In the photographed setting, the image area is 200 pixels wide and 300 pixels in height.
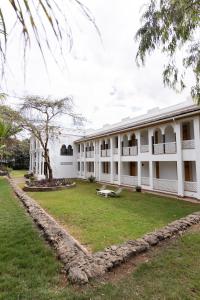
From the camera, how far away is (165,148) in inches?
614

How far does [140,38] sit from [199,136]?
783cm

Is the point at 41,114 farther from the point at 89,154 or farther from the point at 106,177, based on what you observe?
the point at 106,177

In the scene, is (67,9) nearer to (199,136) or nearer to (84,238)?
(84,238)

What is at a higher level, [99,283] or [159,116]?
[159,116]

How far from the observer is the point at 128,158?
19453mm

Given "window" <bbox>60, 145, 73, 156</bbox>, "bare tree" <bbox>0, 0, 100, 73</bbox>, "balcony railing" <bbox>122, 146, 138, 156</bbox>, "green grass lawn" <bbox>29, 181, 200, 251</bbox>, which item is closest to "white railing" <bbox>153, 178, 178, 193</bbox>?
"green grass lawn" <bbox>29, 181, 200, 251</bbox>

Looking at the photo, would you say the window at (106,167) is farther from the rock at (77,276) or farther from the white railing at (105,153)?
the rock at (77,276)

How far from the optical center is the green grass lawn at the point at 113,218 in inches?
261

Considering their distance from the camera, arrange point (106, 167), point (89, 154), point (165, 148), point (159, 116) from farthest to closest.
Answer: point (89, 154)
point (106, 167)
point (159, 116)
point (165, 148)

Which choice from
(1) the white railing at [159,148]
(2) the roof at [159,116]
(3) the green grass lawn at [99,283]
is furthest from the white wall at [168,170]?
(3) the green grass lawn at [99,283]

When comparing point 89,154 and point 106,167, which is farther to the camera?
point 89,154

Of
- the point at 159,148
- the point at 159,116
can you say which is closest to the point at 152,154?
the point at 159,148

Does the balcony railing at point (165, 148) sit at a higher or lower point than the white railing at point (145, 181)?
higher

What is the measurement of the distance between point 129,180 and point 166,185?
4.64 meters
